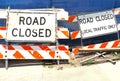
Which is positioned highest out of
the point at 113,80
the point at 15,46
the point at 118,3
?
the point at 118,3

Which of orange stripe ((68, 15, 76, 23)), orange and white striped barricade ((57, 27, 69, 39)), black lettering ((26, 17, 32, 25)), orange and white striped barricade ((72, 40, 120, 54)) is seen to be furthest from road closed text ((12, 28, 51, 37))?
orange and white striped barricade ((72, 40, 120, 54))

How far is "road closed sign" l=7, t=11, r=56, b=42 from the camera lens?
8.21m

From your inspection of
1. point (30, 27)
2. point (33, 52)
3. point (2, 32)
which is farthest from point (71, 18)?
point (2, 32)

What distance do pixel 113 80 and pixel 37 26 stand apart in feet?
7.62

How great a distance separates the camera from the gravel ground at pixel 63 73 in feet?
25.0

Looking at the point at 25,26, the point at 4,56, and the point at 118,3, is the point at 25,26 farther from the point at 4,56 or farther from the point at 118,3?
the point at 118,3

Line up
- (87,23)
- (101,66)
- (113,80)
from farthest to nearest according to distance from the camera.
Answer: (87,23)
(101,66)
(113,80)

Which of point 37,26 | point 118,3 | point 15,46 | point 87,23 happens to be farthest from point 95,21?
point 15,46

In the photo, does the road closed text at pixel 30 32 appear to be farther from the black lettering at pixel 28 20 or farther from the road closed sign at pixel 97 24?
the road closed sign at pixel 97 24

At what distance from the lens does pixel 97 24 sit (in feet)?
28.9

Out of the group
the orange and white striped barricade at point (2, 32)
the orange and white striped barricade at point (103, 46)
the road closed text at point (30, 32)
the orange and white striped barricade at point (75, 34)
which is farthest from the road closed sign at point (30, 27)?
the orange and white striped barricade at point (103, 46)

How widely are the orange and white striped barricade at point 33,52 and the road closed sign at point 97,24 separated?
0.82m

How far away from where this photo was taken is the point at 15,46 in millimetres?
8266

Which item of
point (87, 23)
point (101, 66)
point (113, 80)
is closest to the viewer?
point (113, 80)
